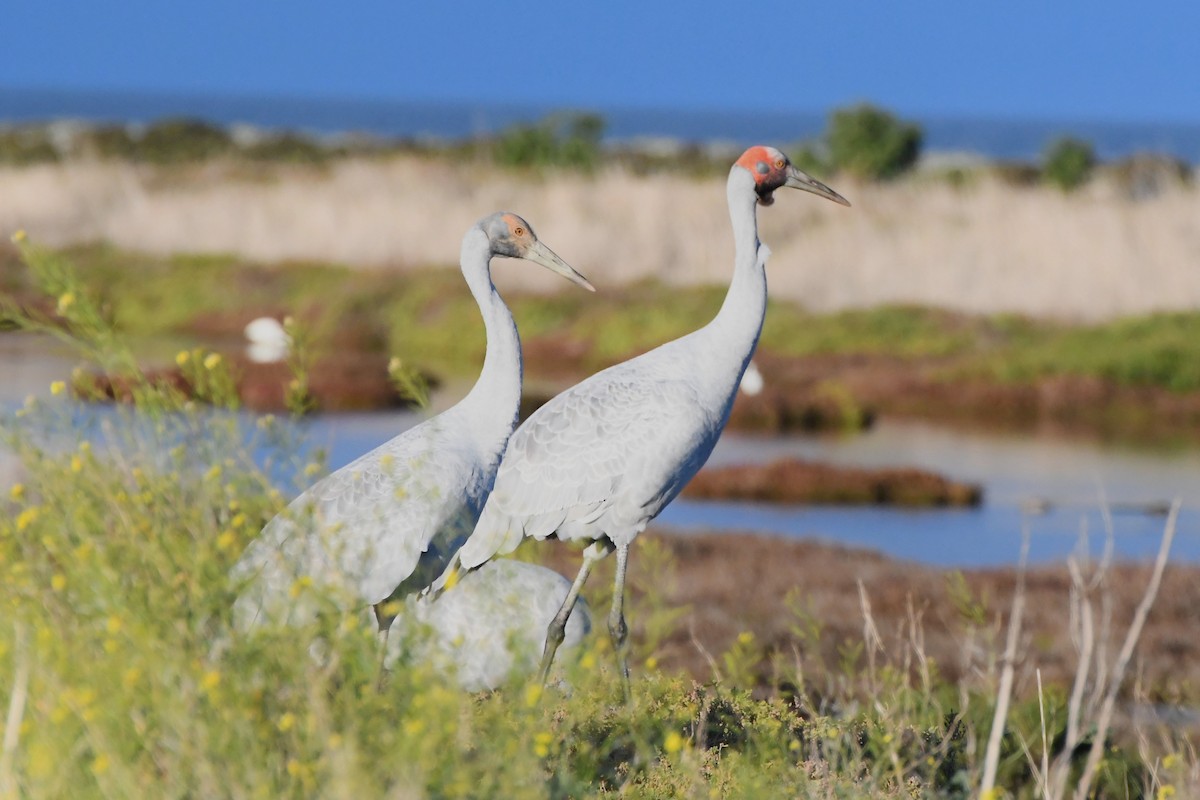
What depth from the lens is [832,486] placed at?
1383 cm

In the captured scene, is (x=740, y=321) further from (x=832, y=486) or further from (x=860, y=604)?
(x=832, y=486)

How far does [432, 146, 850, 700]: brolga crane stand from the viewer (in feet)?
17.3

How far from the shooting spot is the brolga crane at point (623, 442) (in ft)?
17.3

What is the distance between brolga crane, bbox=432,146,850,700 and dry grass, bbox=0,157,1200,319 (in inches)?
598

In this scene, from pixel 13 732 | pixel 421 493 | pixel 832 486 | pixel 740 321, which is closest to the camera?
pixel 13 732

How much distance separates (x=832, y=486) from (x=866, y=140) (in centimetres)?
1790

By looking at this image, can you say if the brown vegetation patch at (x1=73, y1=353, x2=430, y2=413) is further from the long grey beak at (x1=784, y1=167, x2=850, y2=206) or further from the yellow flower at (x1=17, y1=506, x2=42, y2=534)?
the yellow flower at (x1=17, y1=506, x2=42, y2=534)

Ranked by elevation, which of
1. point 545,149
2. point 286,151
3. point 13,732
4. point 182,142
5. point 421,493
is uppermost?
point 421,493

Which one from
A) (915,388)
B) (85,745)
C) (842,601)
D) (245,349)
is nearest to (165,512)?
(85,745)

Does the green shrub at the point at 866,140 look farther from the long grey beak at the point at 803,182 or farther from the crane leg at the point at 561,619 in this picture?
the crane leg at the point at 561,619

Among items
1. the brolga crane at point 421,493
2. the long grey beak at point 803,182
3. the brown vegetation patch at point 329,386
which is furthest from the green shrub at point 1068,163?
the brolga crane at point 421,493

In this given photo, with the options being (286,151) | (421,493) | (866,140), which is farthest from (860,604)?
(286,151)

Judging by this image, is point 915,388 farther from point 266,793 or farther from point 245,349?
point 266,793

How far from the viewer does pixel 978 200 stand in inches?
913
